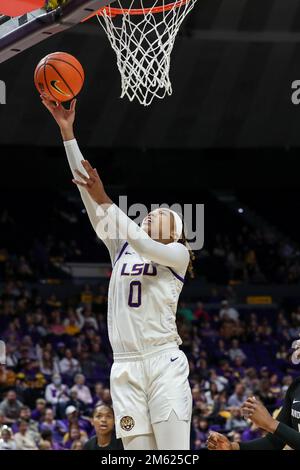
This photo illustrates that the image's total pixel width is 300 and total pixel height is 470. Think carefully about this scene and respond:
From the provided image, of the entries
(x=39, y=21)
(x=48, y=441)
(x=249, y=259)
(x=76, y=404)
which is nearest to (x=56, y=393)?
(x=76, y=404)

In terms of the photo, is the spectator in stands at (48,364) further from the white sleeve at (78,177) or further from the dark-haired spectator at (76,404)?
the white sleeve at (78,177)

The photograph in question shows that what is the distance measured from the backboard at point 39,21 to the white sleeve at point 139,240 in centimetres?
121

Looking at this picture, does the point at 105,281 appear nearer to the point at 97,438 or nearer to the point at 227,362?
the point at 227,362

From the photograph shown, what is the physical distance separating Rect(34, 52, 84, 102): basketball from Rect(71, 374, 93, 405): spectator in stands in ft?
28.2

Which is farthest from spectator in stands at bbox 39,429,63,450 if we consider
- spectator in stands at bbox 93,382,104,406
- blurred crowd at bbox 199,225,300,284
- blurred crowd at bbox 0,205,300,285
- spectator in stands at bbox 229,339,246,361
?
blurred crowd at bbox 199,225,300,284

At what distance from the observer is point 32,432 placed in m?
11.6

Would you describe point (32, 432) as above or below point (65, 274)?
below

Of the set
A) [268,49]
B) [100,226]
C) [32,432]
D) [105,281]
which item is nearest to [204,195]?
[105,281]

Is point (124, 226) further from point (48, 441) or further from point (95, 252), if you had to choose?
point (95, 252)

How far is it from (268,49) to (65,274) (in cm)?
654

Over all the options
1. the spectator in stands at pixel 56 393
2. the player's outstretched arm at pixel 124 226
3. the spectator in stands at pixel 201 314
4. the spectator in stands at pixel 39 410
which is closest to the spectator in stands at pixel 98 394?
the spectator in stands at pixel 56 393

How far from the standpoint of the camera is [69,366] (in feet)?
47.5
